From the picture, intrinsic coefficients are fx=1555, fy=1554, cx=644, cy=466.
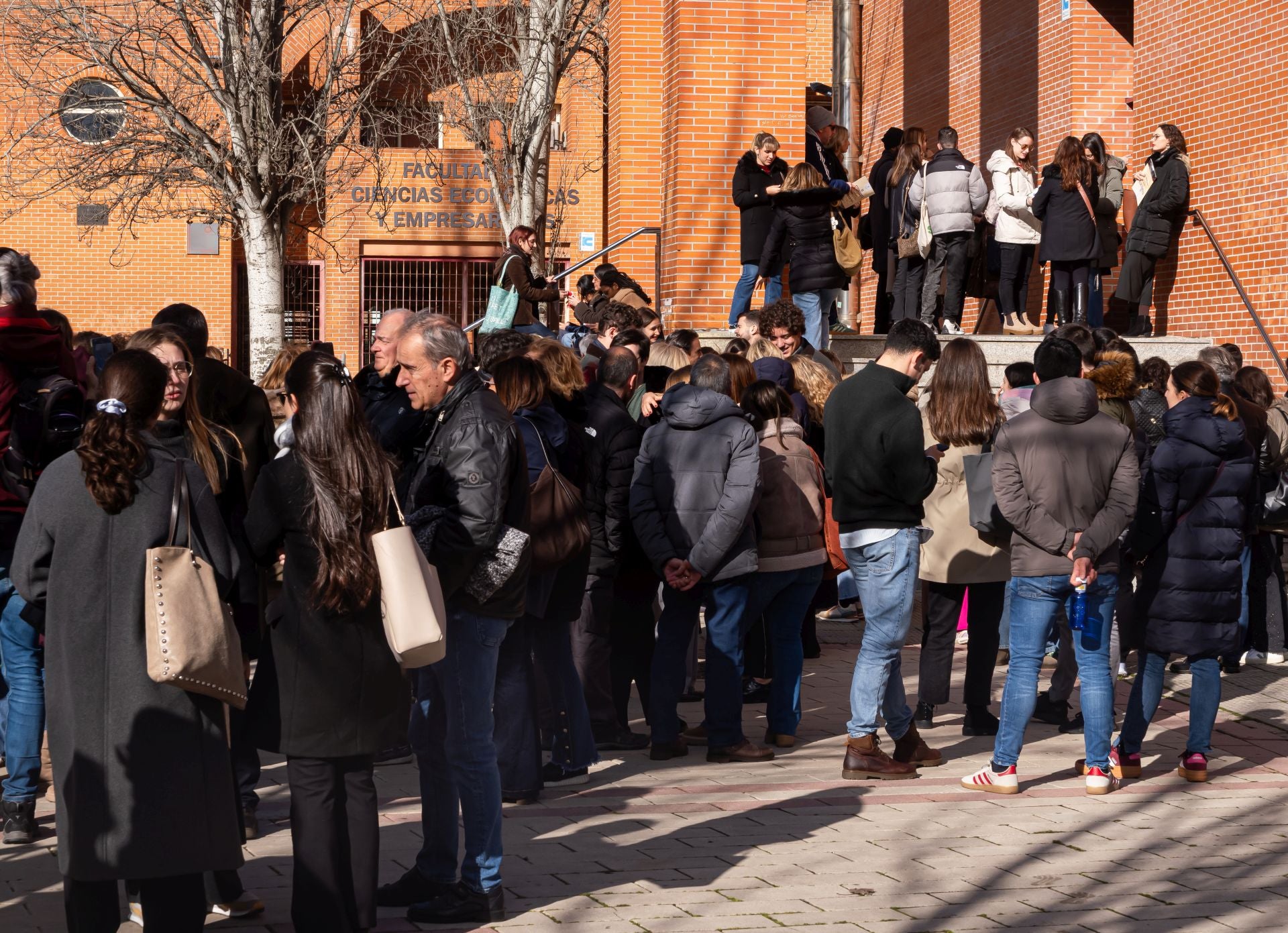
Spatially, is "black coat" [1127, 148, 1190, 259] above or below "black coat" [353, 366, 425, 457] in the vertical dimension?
above

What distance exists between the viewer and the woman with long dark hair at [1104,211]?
1509 centimetres

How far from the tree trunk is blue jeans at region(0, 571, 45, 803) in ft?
42.1

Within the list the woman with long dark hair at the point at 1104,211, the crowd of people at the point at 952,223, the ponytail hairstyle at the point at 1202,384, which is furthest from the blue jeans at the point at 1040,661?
the woman with long dark hair at the point at 1104,211

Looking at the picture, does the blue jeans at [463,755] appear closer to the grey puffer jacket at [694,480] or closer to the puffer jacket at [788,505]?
the grey puffer jacket at [694,480]

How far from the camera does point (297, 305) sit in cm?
3020

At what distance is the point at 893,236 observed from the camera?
49.5 ft

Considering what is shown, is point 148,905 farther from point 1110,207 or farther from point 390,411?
point 1110,207

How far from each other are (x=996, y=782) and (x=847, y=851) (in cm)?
123

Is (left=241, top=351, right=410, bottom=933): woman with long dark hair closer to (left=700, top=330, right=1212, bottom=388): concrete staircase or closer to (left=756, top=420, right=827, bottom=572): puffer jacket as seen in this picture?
(left=756, top=420, right=827, bottom=572): puffer jacket

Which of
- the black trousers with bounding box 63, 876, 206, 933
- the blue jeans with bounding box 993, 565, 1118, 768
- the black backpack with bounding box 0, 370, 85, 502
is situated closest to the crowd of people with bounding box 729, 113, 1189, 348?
the blue jeans with bounding box 993, 565, 1118, 768

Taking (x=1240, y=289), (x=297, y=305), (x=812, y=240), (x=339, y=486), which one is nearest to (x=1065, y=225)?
(x=1240, y=289)

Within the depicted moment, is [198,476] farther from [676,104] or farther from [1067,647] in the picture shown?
[676,104]

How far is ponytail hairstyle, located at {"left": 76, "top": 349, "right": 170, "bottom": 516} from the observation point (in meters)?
4.34

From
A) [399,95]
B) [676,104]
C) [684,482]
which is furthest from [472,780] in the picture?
[399,95]
